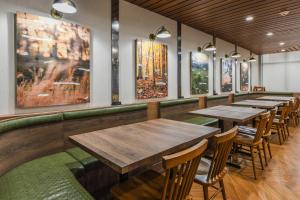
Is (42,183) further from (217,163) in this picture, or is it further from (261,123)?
(261,123)

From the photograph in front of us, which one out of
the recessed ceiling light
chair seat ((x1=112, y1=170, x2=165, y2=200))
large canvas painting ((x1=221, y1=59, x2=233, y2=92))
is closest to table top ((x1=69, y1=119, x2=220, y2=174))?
chair seat ((x1=112, y1=170, x2=165, y2=200))

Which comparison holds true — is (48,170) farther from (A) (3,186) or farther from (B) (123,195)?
(B) (123,195)

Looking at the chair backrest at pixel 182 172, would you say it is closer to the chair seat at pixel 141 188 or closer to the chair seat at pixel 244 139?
the chair seat at pixel 141 188

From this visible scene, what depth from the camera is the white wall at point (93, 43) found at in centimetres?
221

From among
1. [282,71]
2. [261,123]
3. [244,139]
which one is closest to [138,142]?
[261,123]

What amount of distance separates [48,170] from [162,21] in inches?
151

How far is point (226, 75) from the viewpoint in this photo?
22.5ft

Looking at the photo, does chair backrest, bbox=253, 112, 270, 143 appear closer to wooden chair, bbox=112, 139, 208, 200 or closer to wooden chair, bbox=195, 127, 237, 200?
wooden chair, bbox=195, 127, 237, 200

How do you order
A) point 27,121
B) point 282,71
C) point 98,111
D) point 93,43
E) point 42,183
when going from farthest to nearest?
point 282,71
point 93,43
point 98,111
point 27,121
point 42,183

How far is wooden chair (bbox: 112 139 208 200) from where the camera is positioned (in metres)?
1.16

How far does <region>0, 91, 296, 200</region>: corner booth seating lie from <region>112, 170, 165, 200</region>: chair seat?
243mm

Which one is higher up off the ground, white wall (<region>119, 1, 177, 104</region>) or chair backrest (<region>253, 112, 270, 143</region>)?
white wall (<region>119, 1, 177, 104</region>)

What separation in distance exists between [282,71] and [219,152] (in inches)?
431

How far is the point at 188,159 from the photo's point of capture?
3.91 ft
